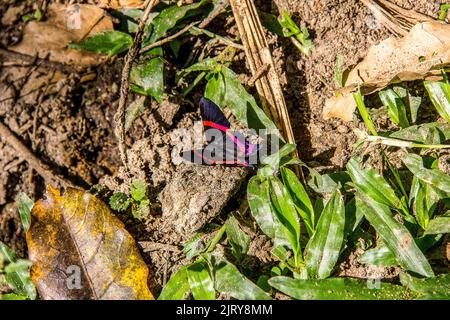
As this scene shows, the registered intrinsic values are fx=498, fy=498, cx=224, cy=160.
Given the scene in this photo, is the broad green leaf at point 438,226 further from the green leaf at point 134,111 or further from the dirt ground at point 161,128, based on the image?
the green leaf at point 134,111

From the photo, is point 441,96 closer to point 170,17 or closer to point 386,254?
point 386,254

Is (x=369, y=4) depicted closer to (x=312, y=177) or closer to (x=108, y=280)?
(x=312, y=177)

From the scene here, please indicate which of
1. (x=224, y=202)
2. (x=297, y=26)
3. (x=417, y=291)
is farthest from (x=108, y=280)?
(x=297, y=26)

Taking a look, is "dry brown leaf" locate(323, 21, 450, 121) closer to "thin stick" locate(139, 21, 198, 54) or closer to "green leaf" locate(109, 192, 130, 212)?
"thin stick" locate(139, 21, 198, 54)

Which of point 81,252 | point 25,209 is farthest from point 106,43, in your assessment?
point 81,252

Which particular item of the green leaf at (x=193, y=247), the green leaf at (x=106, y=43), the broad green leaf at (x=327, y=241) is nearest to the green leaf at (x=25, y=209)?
the green leaf at (x=193, y=247)

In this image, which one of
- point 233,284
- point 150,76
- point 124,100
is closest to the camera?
point 233,284
